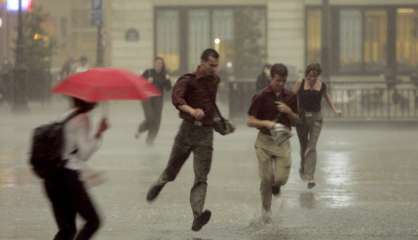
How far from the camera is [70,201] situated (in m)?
8.19

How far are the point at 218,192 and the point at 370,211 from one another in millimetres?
2438

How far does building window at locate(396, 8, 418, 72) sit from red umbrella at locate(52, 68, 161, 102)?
35.1 metres

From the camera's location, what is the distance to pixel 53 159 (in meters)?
7.98

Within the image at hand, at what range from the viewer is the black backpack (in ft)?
26.1

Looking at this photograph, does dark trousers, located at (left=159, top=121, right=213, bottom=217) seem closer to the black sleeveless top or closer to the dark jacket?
the black sleeveless top

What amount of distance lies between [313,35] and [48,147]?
35377 millimetres

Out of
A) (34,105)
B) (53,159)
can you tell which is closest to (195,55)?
(34,105)

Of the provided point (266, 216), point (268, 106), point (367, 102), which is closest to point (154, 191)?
Result: point (266, 216)

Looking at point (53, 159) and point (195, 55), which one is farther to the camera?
point (195, 55)

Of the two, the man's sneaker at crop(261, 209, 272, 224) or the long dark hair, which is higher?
the long dark hair

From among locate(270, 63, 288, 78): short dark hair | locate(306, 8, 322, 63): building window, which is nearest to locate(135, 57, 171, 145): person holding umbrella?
locate(270, 63, 288, 78): short dark hair

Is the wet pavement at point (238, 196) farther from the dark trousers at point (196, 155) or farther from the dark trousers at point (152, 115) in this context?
the dark trousers at point (196, 155)

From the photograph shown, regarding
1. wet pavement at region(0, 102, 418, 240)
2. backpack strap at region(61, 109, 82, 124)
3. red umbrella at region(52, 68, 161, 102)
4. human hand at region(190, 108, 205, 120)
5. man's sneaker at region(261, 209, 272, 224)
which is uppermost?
red umbrella at region(52, 68, 161, 102)

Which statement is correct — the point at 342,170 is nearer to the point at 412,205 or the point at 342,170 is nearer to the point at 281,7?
the point at 412,205
